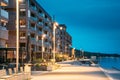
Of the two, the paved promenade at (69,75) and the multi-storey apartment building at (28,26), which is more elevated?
the multi-storey apartment building at (28,26)

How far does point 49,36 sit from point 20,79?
11360cm

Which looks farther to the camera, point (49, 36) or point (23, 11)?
point (49, 36)

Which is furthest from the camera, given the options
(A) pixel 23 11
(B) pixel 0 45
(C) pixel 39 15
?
(C) pixel 39 15

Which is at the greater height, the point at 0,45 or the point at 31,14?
the point at 31,14

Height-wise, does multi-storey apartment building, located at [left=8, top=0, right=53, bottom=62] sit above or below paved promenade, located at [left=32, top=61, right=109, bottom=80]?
above

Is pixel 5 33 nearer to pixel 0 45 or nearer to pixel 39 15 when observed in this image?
pixel 0 45

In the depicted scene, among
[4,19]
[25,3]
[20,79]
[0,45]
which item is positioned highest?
[25,3]

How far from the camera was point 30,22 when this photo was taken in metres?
102

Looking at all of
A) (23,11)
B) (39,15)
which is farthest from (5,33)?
(39,15)

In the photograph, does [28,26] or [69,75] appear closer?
[69,75]

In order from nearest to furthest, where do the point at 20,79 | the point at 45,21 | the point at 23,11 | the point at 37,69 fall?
the point at 20,79, the point at 37,69, the point at 23,11, the point at 45,21

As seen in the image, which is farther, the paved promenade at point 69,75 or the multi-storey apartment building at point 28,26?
the multi-storey apartment building at point 28,26

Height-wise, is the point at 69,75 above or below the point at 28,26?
below

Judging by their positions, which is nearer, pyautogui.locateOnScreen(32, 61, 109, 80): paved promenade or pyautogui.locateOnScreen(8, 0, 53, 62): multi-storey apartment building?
pyautogui.locateOnScreen(32, 61, 109, 80): paved promenade
